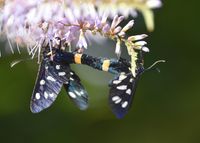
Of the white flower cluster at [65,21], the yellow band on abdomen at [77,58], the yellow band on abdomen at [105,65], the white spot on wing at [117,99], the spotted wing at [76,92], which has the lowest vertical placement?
the white spot on wing at [117,99]

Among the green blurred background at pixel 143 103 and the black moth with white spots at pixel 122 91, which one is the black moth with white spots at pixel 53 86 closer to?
the black moth with white spots at pixel 122 91

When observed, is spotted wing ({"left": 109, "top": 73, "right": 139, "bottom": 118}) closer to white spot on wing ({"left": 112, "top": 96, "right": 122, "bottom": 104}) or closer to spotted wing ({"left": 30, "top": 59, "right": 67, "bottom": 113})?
white spot on wing ({"left": 112, "top": 96, "right": 122, "bottom": 104})

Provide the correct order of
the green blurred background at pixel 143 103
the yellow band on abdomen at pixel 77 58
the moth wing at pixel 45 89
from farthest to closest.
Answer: the green blurred background at pixel 143 103 < the yellow band on abdomen at pixel 77 58 < the moth wing at pixel 45 89

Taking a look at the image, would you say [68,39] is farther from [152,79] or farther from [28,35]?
[152,79]

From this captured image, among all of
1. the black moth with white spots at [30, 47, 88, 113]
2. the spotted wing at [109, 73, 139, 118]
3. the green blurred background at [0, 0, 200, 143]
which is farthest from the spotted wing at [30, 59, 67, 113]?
the green blurred background at [0, 0, 200, 143]

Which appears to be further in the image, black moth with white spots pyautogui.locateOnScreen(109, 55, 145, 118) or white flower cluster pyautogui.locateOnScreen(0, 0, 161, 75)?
black moth with white spots pyautogui.locateOnScreen(109, 55, 145, 118)

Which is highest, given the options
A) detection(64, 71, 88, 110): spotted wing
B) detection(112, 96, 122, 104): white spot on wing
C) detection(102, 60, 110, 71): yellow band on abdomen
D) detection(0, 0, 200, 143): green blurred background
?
detection(102, 60, 110, 71): yellow band on abdomen

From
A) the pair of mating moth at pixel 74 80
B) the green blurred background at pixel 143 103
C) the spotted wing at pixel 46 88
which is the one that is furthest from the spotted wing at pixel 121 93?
the green blurred background at pixel 143 103

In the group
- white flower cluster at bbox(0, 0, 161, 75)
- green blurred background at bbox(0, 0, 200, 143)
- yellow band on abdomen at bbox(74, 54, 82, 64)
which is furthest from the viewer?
green blurred background at bbox(0, 0, 200, 143)
